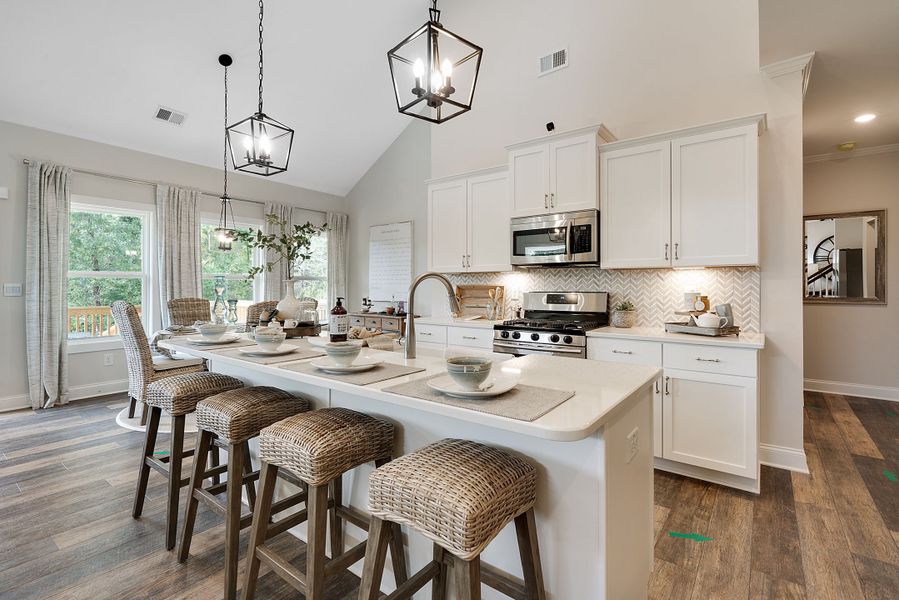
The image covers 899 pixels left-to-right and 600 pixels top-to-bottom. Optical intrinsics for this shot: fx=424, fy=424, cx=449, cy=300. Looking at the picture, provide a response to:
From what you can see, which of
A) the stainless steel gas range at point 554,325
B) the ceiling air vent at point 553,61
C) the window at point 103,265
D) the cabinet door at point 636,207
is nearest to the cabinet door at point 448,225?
the stainless steel gas range at point 554,325

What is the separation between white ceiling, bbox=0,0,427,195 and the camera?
11.7 feet

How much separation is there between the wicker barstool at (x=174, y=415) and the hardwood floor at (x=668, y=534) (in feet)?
0.51

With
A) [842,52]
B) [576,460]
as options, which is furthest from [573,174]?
[576,460]

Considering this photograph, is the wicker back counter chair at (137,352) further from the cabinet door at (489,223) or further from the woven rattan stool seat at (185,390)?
the cabinet door at (489,223)

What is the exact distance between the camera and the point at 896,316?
14.7 feet

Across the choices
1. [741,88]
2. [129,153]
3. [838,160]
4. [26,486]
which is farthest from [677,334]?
[129,153]

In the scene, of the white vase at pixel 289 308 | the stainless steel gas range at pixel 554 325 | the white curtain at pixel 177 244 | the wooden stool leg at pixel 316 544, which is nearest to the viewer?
the wooden stool leg at pixel 316 544

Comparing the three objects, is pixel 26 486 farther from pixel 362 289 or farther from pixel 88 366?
pixel 362 289

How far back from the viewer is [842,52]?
8.74ft

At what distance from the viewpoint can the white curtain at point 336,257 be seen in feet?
22.2

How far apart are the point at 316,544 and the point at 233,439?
0.61 metres

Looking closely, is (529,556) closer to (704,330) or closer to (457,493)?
(457,493)

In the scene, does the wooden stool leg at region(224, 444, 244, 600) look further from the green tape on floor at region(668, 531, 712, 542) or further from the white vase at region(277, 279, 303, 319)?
the green tape on floor at region(668, 531, 712, 542)

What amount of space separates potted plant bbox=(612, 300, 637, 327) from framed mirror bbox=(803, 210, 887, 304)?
2955mm
